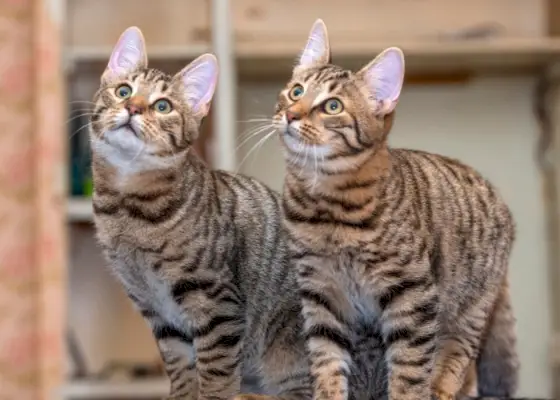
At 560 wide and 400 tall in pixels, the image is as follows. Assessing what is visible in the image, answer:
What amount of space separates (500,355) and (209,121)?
93cm

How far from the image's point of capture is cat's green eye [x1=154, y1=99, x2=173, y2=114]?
2.30ft

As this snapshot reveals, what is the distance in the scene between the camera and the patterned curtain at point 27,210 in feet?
6.42

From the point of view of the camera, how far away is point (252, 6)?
1.94m

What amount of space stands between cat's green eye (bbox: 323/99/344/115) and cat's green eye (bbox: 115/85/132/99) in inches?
7.3

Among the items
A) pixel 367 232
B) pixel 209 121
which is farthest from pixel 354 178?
pixel 209 121

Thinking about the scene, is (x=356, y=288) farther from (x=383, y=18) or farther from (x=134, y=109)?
(x=383, y=18)

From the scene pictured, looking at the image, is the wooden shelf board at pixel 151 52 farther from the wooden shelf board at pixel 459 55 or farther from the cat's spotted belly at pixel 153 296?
the cat's spotted belly at pixel 153 296

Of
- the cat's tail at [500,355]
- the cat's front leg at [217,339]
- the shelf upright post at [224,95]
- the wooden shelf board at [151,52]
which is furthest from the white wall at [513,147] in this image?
the cat's front leg at [217,339]

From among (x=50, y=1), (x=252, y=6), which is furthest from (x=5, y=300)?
(x=252, y=6)

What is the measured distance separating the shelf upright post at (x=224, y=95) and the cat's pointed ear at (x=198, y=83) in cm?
87

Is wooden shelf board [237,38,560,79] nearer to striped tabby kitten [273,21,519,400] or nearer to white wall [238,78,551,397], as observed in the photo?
white wall [238,78,551,397]

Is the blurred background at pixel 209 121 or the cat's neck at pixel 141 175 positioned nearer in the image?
the cat's neck at pixel 141 175

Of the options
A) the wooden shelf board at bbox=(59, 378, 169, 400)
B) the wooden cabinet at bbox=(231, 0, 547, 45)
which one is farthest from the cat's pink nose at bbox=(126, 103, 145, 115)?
the wooden shelf board at bbox=(59, 378, 169, 400)

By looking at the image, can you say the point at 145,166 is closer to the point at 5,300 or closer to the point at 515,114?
the point at 515,114
